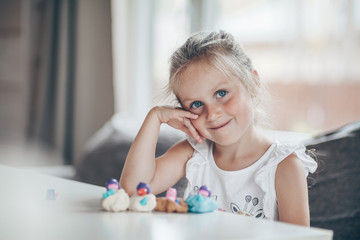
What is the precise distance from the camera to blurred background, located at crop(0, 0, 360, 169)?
3283mm

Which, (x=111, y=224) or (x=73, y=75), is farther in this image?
(x=73, y=75)

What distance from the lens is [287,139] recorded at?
1.83m

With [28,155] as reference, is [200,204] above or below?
above

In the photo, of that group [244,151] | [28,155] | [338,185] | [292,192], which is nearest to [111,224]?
[292,192]

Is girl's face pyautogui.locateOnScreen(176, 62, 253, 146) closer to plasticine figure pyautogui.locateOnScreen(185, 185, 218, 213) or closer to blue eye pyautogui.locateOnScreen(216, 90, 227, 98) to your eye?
blue eye pyautogui.locateOnScreen(216, 90, 227, 98)

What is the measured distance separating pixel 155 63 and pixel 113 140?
1.59 meters

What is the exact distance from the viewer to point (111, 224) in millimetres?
720

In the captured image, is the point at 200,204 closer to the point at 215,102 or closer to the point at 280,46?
the point at 215,102

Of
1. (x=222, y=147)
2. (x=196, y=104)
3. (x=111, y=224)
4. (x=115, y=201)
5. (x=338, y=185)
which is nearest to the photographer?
(x=111, y=224)

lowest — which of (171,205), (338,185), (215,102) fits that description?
(338,185)

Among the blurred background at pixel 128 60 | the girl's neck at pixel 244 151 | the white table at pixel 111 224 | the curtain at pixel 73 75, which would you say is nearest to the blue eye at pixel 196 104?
the girl's neck at pixel 244 151

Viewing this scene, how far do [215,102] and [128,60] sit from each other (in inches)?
97.5

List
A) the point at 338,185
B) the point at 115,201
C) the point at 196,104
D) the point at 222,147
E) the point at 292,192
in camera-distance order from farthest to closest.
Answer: the point at 338,185 → the point at 222,147 → the point at 196,104 → the point at 292,192 → the point at 115,201

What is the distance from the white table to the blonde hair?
450mm
